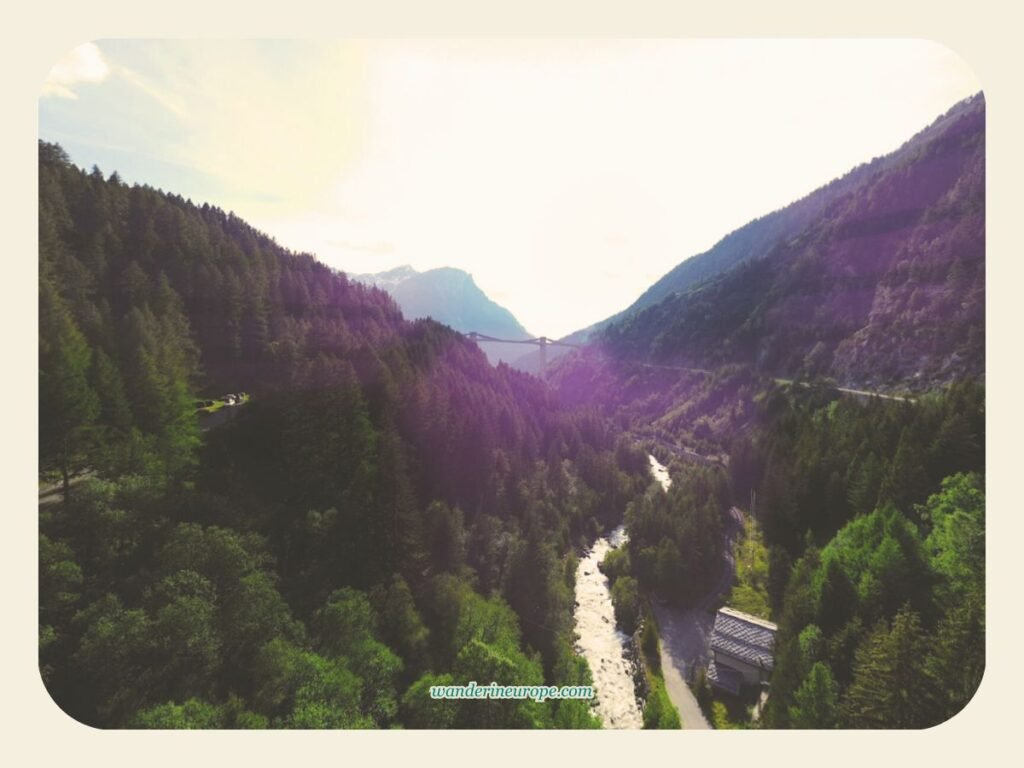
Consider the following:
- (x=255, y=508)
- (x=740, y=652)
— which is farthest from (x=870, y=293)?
(x=255, y=508)

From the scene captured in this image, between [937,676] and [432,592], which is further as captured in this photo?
[432,592]

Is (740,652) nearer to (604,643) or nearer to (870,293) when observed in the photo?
(604,643)

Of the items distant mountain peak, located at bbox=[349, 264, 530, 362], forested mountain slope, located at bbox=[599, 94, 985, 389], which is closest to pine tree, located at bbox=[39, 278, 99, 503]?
distant mountain peak, located at bbox=[349, 264, 530, 362]

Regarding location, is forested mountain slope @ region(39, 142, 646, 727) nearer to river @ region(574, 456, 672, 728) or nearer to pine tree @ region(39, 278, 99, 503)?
pine tree @ region(39, 278, 99, 503)

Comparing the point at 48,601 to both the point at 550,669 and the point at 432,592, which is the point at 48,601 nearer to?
the point at 432,592

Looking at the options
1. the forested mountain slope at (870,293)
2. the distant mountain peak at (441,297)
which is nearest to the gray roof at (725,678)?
the forested mountain slope at (870,293)
